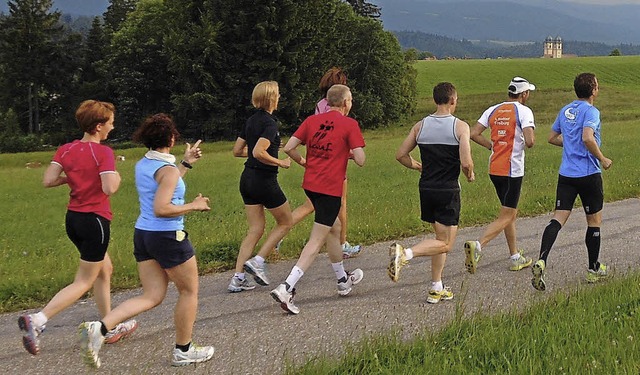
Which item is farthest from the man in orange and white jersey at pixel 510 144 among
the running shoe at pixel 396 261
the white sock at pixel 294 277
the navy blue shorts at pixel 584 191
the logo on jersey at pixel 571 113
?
the white sock at pixel 294 277

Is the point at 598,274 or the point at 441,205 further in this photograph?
the point at 598,274

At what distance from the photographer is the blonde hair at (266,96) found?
649cm

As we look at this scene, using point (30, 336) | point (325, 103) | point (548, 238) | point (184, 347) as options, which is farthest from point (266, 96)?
point (548, 238)

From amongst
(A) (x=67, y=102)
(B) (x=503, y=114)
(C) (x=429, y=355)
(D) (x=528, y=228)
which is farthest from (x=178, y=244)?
(A) (x=67, y=102)

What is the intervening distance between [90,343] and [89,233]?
3.18 ft

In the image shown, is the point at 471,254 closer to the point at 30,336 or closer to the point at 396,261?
the point at 396,261

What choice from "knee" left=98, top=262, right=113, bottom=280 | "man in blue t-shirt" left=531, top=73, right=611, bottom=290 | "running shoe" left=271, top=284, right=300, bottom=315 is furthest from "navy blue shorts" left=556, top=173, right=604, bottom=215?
"knee" left=98, top=262, right=113, bottom=280

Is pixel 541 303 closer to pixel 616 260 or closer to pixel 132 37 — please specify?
pixel 616 260

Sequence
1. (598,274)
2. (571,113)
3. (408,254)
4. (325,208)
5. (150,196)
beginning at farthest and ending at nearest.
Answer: (571,113) < (598,274) < (325,208) < (408,254) < (150,196)

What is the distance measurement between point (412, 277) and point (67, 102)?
2508 inches

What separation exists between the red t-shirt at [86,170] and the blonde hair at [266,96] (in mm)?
1895

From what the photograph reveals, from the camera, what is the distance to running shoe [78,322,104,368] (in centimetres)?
447

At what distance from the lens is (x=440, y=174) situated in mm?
6098

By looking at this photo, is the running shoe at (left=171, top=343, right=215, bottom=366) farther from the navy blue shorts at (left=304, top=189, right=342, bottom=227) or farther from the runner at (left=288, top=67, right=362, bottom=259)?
the runner at (left=288, top=67, right=362, bottom=259)
